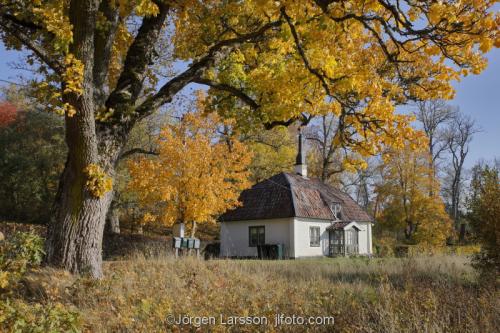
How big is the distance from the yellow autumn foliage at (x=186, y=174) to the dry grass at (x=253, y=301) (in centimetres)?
1147

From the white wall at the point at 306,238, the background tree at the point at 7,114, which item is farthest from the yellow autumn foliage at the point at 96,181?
the background tree at the point at 7,114

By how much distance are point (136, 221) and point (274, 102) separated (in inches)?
1117

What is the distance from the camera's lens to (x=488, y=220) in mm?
9883

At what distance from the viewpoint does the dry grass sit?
5883 mm

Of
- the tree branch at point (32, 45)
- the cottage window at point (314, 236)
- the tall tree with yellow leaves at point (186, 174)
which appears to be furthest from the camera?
the cottage window at point (314, 236)

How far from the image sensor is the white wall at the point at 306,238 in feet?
94.2

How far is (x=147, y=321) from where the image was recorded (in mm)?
6355

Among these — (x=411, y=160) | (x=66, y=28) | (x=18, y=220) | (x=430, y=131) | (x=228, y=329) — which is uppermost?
(x=430, y=131)

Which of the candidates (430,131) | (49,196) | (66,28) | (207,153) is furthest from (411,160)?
(66,28)

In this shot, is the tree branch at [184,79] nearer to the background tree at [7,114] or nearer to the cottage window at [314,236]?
the cottage window at [314,236]

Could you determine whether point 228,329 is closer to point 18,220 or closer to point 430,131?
point 18,220

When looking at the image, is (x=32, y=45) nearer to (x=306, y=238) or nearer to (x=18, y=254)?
(x=18, y=254)

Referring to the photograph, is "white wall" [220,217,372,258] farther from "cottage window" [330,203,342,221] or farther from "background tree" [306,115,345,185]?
"background tree" [306,115,345,185]

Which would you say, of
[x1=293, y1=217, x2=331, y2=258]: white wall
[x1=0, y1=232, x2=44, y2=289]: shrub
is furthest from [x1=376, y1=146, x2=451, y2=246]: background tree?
[x1=0, y1=232, x2=44, y2=289]: shrub
